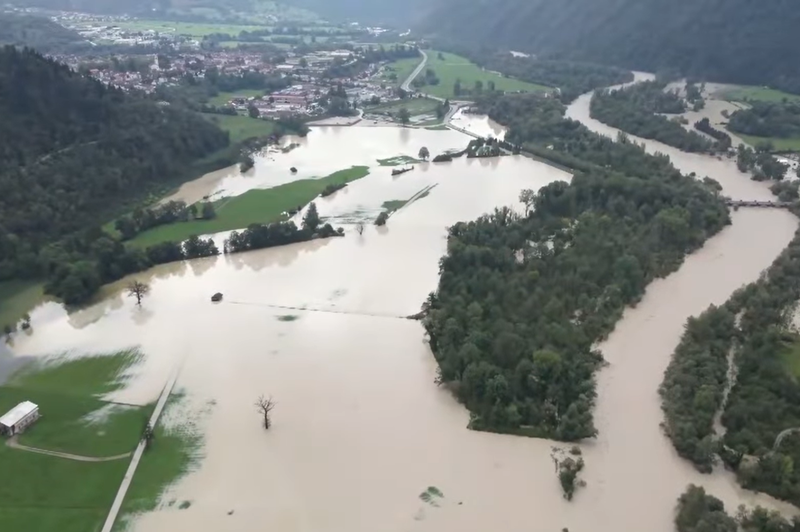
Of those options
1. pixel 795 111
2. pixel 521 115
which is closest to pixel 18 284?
pixel 521 115

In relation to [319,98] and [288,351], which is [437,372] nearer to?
[288,351]

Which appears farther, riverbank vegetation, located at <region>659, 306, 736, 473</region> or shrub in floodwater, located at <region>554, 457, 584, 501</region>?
riverbank vegetation, located at <region>659, 306, 736, 473</region>

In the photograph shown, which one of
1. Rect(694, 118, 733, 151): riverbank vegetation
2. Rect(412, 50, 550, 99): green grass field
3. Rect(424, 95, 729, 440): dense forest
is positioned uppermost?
Rect(424, 95, 729, 440): dense forest

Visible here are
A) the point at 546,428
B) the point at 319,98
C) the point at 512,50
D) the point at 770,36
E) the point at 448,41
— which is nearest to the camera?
the point at 546,428

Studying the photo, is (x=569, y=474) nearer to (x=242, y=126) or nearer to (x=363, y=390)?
(x=363, y=390)

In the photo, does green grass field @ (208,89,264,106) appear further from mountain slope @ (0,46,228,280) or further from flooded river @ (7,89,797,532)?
flooded river @ (7,89,797,532)

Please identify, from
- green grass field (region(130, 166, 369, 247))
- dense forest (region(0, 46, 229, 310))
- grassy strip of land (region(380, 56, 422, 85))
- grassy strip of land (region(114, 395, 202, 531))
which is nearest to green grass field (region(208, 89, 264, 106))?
dense forest (region(0, 46, 229, 310))
